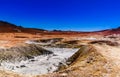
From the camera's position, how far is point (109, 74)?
14766mm

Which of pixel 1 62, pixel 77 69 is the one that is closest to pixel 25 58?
pixel 1 62

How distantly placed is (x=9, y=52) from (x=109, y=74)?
66.2 feet

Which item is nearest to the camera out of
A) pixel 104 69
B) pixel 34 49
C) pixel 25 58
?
pixel 104 69

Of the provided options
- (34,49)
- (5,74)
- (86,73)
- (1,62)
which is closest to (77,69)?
(86,73)

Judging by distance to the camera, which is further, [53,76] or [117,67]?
[117,67]

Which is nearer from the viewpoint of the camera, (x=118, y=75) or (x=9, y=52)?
(x=118, y=75)

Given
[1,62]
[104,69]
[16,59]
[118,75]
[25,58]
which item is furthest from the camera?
[25,58]

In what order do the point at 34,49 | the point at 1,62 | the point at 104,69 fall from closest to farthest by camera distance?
1. the point at 104,69
2. the point at 1,62
3. the point at 34,49

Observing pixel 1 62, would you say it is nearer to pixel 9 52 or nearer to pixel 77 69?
pixel 9 52

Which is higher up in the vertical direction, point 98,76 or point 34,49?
point 34,49

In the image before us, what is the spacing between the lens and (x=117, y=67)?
1639 cm

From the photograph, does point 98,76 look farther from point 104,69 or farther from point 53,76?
point 53,76

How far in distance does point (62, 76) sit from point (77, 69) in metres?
1.93

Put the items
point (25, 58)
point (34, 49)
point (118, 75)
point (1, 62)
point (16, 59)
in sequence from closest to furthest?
1. point (118, 75)
2. point (1, 62)
3. point (16, 59)
4. point (25, 58)
5. point (34, 49)
